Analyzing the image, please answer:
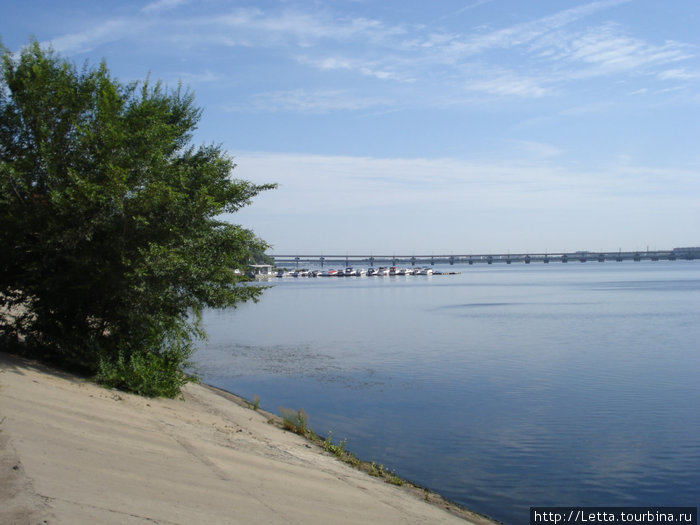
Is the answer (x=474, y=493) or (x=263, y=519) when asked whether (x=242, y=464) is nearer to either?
(x=263, y=519)

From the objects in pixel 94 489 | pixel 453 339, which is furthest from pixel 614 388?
pixel 94 489

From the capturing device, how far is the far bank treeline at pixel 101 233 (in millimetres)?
15633

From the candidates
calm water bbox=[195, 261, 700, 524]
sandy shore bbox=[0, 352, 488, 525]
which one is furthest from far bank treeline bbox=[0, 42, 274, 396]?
calm water bbox=[195, 261, 700, 524]

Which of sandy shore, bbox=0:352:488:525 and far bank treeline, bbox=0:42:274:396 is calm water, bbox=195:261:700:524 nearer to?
sandy shore, bbox=0:352:488:525

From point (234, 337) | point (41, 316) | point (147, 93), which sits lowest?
point (234, 337)

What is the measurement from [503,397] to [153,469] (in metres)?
14.7

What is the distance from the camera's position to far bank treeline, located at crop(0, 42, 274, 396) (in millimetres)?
15633

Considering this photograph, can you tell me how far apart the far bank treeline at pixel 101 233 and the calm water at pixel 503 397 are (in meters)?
5.42

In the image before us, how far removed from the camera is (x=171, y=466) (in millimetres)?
10203

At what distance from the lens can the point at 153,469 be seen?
971 cm

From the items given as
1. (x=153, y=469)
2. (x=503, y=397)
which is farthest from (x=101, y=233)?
(x=503, y=397)

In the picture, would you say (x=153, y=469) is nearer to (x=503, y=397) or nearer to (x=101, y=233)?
(x=101, y=233)

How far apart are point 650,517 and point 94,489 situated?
32.6ft

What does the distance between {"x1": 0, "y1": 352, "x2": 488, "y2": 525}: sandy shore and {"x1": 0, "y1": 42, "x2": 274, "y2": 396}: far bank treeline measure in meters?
1.51
